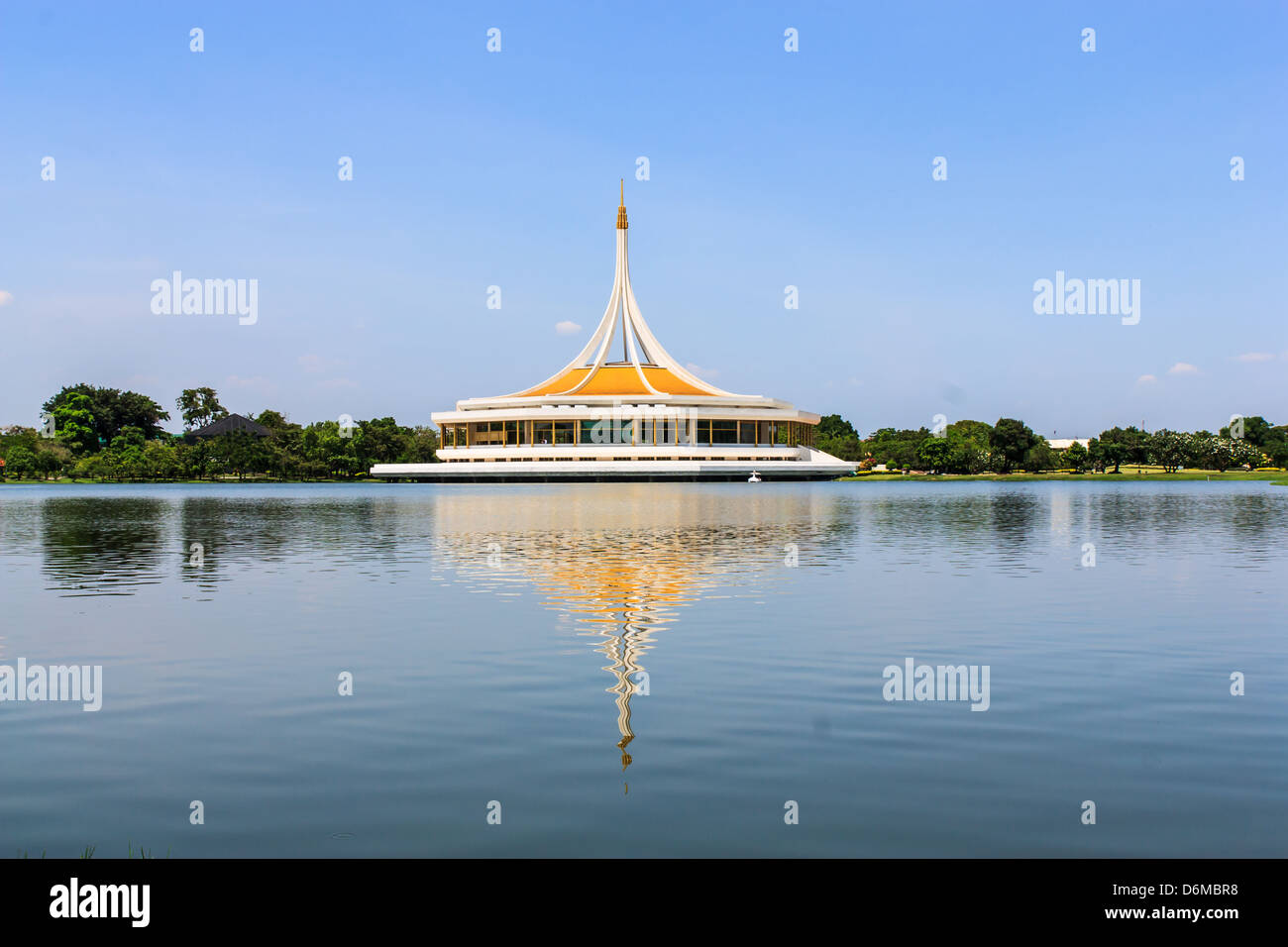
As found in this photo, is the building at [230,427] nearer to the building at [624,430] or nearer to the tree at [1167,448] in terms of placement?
the building at [624,430]

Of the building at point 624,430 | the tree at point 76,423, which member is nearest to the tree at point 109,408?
the tree at point 76,423

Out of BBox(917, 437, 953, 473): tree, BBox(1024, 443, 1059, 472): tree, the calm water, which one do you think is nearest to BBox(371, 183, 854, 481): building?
BBox(917, 437, 953, 473): tree

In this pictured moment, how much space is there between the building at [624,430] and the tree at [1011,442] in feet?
60.6

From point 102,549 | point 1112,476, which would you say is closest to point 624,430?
point 1112,476

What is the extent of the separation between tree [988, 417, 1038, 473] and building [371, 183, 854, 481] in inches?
727

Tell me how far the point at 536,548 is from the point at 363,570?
564cm

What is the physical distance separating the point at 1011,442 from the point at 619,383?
1555 inches

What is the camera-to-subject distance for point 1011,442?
110312 mm

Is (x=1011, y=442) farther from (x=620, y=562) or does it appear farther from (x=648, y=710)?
(x=648, y=710)

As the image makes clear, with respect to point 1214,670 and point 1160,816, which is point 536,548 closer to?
point 1214,670

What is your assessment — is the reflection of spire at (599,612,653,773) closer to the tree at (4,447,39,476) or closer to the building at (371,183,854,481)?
the building at (371,183,854,481)

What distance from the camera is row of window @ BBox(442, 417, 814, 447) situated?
103750 millimetres

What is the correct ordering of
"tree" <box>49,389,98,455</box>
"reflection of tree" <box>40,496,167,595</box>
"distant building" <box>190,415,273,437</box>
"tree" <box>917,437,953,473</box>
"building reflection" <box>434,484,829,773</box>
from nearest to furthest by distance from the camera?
"building reflection" <box>434,484,829,773</box> < "reflection of tree" <box>40,496,167,595</box> < "tree" <box>917,437,953,473</box> < "tree" <box>49,389,98,455</box> < "distant building" <box>190,415,273,437</box>
